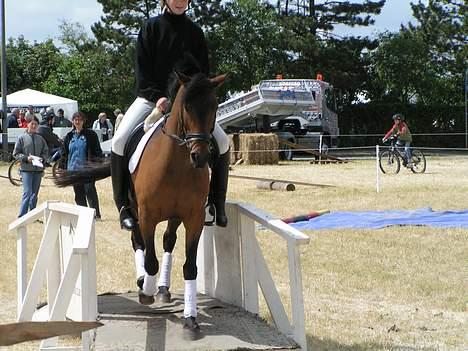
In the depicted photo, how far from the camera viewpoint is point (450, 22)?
43.7 m

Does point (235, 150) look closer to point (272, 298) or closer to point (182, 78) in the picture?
point (272, 298)

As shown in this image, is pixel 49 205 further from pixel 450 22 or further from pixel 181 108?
pixel 450 22

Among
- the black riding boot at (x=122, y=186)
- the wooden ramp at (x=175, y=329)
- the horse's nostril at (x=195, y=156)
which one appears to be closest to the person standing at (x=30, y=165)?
the wooden ramp at (x=175, y=329)

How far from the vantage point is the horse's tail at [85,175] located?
7082mm

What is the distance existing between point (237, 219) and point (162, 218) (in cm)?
101

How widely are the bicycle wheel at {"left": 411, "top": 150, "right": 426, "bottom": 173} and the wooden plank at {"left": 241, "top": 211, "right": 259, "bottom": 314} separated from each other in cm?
1794

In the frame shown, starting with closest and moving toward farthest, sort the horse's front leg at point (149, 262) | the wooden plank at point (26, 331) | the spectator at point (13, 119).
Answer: the wooden plank at point (26, 331) → the horse's front leg at point (149, 262) → the spectator at point (13, 119)

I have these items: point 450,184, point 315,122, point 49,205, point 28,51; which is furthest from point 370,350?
point 28,51

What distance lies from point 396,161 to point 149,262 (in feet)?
60.0

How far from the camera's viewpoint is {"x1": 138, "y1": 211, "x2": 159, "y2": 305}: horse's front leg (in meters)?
5.57

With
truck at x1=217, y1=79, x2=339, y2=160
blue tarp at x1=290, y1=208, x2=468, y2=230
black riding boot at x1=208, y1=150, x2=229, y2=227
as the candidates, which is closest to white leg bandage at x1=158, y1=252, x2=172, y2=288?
black riding boot at x1=208, y1=150, x2=229, y2=227

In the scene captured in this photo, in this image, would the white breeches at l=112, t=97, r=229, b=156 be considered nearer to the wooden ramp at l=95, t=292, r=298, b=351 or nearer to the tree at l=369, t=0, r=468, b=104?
the wooden ramp at l=95, t=292, r=298, b=351

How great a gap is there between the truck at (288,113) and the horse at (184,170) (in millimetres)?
25584

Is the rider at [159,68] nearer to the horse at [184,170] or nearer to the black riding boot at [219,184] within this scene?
the black riding boot at [219,184]
